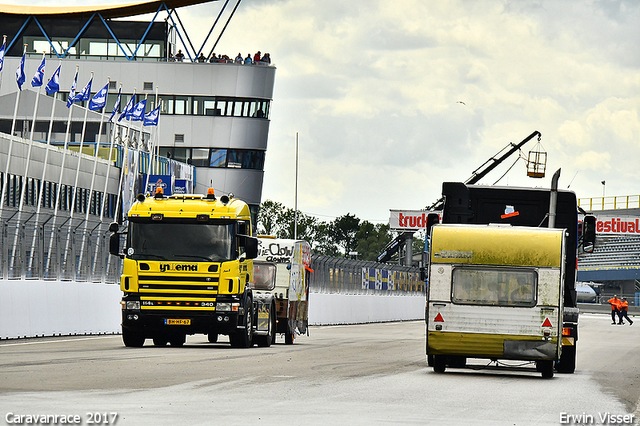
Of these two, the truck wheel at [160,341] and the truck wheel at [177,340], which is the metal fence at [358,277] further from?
the truck wheel at [160,341]

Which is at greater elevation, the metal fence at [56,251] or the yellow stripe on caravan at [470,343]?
the metal fence at [56,251]

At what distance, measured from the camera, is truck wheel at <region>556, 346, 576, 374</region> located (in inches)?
766

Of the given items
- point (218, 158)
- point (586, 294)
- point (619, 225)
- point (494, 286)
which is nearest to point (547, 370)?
point (494, 286)

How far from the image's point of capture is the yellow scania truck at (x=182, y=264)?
74.6ft

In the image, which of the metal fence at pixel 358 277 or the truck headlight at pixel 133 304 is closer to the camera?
the truck headlight at pixel 133 304

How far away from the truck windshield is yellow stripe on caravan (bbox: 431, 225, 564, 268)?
6.17 m

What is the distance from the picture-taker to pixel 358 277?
55562mm

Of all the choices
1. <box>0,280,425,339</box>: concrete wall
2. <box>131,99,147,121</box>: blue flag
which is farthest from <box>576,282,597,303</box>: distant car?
<box>0,280,425,339</box>: concrete wall

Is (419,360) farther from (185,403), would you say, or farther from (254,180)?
(254,180)

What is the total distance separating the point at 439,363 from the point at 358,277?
123 feet

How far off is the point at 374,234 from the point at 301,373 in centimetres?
14963

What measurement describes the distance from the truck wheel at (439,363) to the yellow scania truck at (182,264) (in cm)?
599

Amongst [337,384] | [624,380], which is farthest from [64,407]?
[624,380]

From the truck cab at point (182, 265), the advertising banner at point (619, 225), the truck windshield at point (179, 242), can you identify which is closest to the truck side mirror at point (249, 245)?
the truck cab at point (182, 265)
